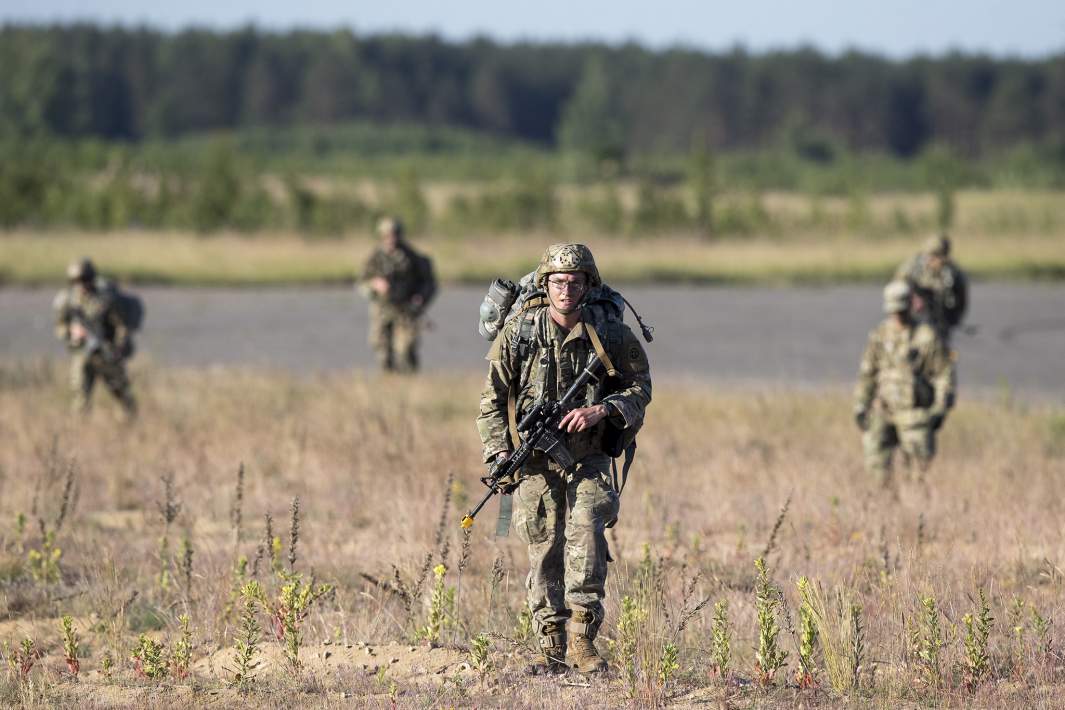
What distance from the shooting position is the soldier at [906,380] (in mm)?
9586

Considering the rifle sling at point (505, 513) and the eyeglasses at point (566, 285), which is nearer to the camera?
the eyeglasses at point (566, 285)

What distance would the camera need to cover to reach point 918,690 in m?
Result: 5.60

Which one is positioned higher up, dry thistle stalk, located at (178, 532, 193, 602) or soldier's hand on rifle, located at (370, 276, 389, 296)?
soldier's hand on rifle, located at (370, 276, 389, 296)

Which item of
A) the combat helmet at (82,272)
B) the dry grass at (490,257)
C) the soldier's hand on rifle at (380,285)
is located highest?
the dry grass at (490,257)

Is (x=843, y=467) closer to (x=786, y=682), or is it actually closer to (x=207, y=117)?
(x=786, y=682)

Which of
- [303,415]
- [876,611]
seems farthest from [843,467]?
[303,415]

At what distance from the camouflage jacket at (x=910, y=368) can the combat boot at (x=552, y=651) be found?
4.53m

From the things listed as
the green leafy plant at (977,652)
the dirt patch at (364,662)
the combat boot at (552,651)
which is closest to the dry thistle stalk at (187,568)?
the dirt patch at (364,662)

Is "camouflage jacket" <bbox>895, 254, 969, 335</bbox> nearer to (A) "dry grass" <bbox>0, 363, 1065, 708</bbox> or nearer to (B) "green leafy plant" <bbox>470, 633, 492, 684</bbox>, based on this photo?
(A) "dry grass" <bbox>0, 363, 1065, 708</bbox>

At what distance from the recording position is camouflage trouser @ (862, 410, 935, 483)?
9.65 m

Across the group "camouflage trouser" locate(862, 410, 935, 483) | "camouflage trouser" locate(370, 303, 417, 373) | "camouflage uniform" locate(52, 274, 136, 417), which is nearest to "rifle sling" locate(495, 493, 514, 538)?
"camouflage trouser" locate(862, 410, 935, 483)

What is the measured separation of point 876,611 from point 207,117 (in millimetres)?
103414

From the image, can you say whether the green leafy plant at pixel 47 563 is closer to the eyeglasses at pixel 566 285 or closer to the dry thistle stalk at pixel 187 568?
the dry thistle stalk at pixel 187 568

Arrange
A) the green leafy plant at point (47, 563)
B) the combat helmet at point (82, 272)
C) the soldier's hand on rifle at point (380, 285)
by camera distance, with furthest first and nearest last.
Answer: the soldier's hand on rifle at point (380, 285)
the combat helmet at point (82, 272)
the green leafy plant at point (47, 563)
